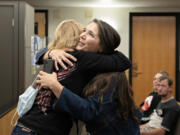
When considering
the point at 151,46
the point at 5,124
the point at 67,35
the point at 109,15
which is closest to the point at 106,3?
the point at 109,15

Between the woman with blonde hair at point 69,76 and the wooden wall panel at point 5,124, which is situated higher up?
the woman with blonde hair at point 69,76

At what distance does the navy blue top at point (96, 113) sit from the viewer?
1.10 metres

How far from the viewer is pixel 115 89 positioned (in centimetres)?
121

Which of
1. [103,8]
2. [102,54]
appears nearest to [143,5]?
[103,8]

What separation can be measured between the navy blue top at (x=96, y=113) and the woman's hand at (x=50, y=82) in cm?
3

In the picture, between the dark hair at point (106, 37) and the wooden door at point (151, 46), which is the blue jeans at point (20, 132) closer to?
the dark hair at point (106, 37)

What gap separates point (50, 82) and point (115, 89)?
1.04 ft

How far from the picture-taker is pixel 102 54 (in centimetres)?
127

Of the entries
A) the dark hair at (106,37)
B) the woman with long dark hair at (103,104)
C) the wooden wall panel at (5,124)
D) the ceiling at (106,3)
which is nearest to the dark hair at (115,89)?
the woman with long dark hair at (103,104)

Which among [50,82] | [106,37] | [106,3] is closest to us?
[50,82]

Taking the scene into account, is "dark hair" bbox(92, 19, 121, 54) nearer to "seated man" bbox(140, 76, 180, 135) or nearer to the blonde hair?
the blonde hair

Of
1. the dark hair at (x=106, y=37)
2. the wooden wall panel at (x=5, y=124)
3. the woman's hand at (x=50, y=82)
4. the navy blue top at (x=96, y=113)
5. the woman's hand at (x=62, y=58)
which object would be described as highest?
the dark hair at (x=106, y=37)

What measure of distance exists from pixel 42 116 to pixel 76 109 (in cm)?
17

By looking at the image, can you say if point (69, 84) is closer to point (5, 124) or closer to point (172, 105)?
Answer: point (5, 124)
